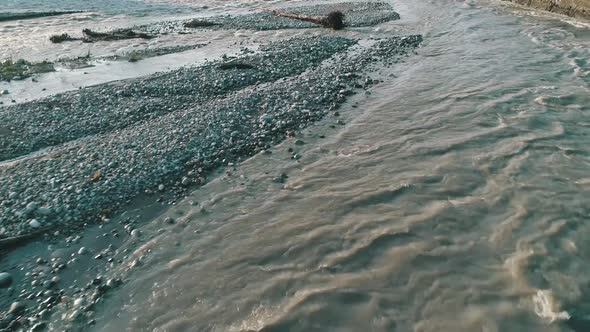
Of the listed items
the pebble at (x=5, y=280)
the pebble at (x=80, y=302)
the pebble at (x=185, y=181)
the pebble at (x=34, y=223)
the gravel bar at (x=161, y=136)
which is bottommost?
the pebble at (x=80, y=302)

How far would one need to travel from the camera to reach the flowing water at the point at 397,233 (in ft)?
18.7

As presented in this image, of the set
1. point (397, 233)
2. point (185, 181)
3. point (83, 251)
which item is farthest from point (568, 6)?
point (83, 251)

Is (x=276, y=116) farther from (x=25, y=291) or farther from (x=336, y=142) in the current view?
(x=25, y=291)

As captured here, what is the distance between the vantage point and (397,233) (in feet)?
23.2

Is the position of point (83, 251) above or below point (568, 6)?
below

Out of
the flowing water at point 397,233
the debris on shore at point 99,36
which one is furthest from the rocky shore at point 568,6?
the debris on shore at point 99,36

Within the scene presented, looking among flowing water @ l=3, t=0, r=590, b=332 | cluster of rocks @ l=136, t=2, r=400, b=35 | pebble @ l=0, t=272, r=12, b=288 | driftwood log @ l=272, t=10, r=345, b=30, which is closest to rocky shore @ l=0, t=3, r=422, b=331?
pebble @ l=0, t=272, r=12, b=288

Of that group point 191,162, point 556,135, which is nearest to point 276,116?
point 191,162

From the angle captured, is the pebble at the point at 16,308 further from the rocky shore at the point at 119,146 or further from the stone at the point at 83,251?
the stone at the point at 83,251

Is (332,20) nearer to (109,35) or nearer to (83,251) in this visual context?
(109,35)

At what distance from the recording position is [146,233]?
300 inches

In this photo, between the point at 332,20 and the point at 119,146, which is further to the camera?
the point at 332,20

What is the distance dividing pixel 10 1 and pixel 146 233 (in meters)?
40.4

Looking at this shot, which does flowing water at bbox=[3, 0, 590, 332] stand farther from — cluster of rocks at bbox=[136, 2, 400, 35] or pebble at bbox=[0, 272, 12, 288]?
cluster of rocks at bbox=[136, 2, 400, 35]
